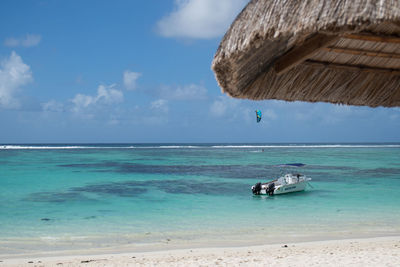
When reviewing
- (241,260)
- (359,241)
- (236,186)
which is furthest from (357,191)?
(241,260)

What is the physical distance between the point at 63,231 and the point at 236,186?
28.6 feet

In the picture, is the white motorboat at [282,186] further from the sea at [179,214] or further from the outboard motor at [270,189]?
the sea at [179,214]

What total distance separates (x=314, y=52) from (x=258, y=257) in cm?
451

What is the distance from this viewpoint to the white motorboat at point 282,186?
1315cm

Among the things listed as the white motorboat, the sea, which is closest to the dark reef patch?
the sea

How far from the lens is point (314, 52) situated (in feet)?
7.10

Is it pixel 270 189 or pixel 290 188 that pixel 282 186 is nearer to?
pixel 290 188

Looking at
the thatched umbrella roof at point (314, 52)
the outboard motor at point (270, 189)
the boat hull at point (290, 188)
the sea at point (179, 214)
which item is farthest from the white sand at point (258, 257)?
the boat hull at point (290, 188)

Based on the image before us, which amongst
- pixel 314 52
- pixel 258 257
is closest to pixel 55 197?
pixel 258 257

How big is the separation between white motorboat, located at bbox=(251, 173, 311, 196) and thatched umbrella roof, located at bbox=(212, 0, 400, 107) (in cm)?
1016

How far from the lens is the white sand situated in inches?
218

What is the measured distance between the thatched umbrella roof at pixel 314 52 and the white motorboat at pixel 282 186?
400 inches

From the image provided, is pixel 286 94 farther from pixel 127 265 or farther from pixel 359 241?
pixel 359 241

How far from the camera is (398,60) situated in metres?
2.72
